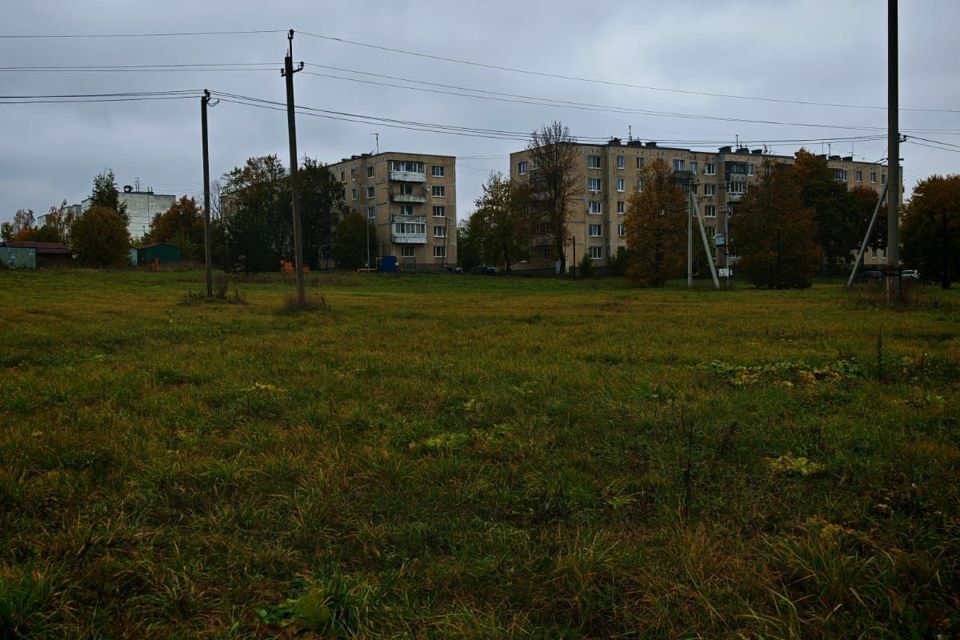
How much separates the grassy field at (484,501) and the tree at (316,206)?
3061 inches

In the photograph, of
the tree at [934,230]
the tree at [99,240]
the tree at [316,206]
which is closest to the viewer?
the tree at [934,230]

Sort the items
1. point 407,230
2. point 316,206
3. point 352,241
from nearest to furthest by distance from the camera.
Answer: point 352,241 < point 316,206 < point 407,230

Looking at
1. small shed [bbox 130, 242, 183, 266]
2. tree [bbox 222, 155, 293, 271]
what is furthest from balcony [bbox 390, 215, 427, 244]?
small shed [bbox 130, 242, 183, 266]

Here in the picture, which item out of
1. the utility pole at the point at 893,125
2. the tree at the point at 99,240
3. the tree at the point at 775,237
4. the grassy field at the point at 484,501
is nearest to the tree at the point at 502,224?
the tree at the point at 775,237

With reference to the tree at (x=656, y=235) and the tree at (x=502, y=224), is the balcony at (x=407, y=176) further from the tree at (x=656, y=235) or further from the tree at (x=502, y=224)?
the tree at (x=656, y=235)

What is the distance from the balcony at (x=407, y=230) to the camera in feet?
285

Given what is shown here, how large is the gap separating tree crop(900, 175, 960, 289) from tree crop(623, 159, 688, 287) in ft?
49.7

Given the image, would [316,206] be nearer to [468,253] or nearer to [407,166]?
[407,166]

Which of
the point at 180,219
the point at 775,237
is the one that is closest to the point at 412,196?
the point at 180,219

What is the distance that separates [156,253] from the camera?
73.6 meters

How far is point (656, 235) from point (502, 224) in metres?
24.5

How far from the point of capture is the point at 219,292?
2689 centimetres

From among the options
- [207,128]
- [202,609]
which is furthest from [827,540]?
[207,128]

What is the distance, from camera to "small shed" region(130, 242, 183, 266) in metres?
73.4
